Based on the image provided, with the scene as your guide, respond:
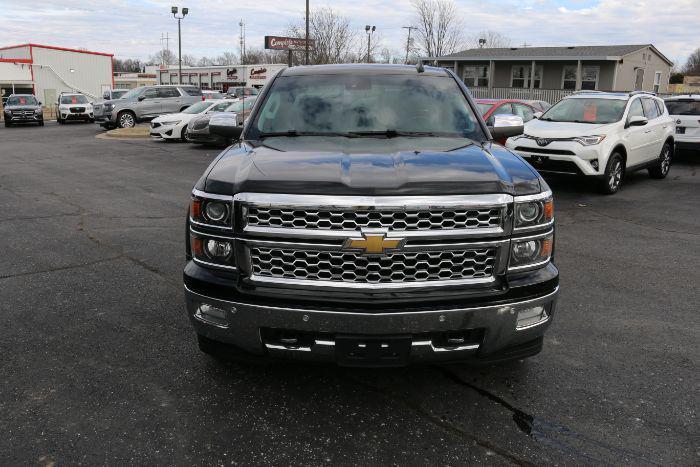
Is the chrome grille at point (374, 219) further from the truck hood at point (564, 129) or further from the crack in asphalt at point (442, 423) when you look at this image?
the truck hood at point (564, 129)

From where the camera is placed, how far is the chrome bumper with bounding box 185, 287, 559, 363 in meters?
2.85

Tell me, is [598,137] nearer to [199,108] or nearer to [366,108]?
A: [366,108]

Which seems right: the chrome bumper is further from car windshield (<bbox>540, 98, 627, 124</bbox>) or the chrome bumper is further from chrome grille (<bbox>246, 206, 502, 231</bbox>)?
car windshield (<bbox>540, 98, 627, 124</bbox>)

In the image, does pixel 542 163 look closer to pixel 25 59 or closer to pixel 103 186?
Result: pixel 103 186

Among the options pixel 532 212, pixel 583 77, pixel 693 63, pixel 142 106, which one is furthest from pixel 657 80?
pixel 693 63

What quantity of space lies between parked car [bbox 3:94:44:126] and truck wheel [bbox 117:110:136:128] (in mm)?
7458

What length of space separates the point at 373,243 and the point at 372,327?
399 millimetres

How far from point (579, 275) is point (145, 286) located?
13.5 feet

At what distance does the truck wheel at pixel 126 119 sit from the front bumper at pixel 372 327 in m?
25.4

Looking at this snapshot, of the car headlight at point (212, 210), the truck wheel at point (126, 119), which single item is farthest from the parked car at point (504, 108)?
the truck wheel at point (126, 119)

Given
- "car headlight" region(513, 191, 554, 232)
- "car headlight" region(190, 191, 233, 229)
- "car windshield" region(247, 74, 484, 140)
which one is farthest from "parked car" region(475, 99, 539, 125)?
"car headlight" region(190, 191, 233, 229)

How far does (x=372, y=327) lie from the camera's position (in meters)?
2.84

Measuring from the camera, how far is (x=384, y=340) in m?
2.87

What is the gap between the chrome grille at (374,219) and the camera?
9.43 ft
